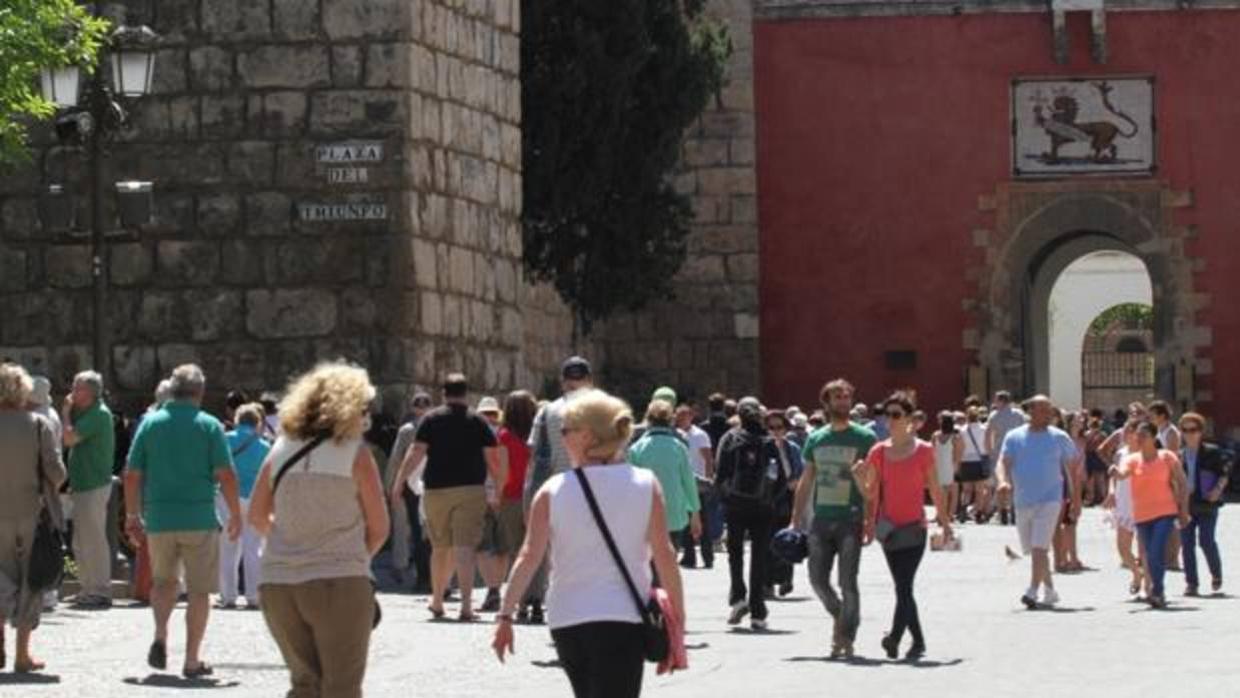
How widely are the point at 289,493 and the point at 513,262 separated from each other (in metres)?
17.6

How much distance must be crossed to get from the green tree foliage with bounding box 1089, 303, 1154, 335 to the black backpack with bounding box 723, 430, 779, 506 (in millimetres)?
48174

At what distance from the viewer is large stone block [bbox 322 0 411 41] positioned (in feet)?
86.3

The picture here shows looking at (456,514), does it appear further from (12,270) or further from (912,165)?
(912,165)

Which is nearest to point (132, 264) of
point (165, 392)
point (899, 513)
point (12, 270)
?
point (12, 270)

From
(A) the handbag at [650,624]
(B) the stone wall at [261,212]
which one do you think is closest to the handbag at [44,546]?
(A) the handbag at [650,624]

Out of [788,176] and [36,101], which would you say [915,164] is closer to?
[788,176]

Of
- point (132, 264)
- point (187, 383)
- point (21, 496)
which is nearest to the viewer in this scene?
point (187, 383)

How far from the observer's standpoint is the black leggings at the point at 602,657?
35.2 feet

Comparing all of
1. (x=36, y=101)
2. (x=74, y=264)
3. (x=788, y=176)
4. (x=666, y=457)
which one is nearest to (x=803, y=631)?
(x=666, y=457)

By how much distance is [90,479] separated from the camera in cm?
2122

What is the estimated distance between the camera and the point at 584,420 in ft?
36.4

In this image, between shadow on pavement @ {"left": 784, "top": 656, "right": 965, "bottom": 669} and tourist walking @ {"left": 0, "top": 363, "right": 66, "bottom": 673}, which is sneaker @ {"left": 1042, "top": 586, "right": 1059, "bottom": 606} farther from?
tourist walking @ {"left": 0, "top": 363, "right": 66, "bottom": 673}

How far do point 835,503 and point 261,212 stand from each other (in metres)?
8.65

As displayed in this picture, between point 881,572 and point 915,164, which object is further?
point 915,164
